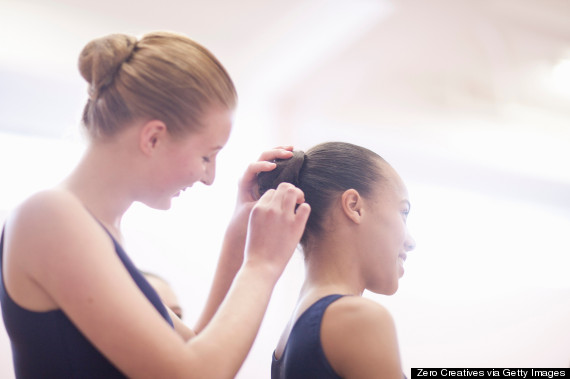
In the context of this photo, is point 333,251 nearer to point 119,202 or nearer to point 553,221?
point 119,202

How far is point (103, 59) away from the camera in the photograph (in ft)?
2.64

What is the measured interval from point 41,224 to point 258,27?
174 cm

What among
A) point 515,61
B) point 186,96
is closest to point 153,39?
point 186,96

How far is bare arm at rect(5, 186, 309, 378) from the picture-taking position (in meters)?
0.64

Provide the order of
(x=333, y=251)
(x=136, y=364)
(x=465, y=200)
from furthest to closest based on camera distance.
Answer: (x=465, y=200) → (x=333, y=251) → (x=136, y=364)

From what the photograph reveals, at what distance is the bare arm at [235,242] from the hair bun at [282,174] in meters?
0.01

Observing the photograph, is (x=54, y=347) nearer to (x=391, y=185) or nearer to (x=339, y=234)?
(x=339, y=234)

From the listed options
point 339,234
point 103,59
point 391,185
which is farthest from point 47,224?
point 391,185

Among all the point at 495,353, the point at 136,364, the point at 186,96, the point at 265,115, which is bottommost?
the point at 495,353

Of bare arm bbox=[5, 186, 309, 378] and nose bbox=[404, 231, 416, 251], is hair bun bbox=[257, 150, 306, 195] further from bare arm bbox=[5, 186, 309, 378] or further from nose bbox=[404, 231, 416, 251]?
bare arm bbox=[5, 186, 309, 378]

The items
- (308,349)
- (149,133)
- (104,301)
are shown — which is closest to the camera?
(104,301)

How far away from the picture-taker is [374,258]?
1.03 meters

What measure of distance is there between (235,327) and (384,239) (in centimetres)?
42

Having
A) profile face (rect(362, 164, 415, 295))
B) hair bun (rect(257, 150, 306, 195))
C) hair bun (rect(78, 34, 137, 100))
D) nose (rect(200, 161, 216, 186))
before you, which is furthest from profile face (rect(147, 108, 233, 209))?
profile face (rect(362, 164, 415, 295))
